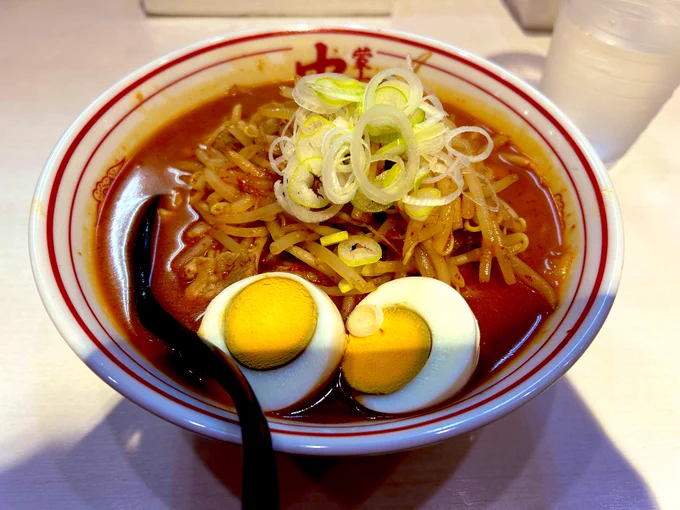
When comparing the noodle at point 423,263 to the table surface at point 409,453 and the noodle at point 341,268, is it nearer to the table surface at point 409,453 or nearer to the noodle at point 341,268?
the noodle at point 341,268

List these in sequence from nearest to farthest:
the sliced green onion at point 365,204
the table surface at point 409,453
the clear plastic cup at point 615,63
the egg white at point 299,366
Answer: the egg white at point 299,366
the table surface at point 409,453
the sliced green onion at point 365,204
the clear plastic cup at point 615,63

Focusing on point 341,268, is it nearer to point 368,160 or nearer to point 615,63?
point 368,160

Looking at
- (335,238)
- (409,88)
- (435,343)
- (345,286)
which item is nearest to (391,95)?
(409,88)

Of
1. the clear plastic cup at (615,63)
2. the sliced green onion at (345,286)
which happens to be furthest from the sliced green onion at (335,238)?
the clear plastic cup at (615,63)

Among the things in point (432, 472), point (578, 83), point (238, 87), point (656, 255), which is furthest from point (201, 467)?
point (578, 83)

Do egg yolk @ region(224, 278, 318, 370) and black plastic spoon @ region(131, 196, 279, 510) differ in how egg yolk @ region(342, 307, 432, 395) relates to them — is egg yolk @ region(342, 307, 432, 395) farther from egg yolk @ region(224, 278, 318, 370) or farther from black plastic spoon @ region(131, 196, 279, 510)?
black plastic spoon @ region(131, 196, 279, 510)

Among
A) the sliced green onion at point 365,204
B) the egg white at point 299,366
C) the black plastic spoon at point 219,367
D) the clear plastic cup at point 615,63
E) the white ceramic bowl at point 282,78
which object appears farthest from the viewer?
the clear plastic cup at point 615,63
